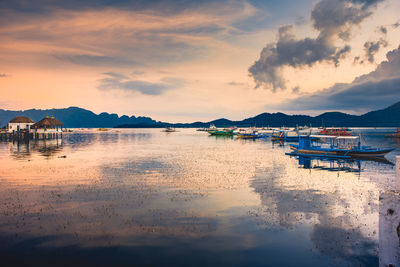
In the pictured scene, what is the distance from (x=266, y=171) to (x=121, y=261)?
26067 mm

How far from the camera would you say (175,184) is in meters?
26.0

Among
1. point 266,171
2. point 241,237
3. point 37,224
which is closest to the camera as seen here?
point 241,237

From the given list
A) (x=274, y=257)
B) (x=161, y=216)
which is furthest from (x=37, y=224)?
(x=274, y=257)

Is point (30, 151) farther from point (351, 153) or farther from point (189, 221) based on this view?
point (351, 153)

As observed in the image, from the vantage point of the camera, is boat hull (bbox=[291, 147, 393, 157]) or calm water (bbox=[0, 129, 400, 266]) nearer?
calm water (bbox=[0, 129, 400, 266])

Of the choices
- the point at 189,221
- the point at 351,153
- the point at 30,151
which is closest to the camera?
the point at 189,221

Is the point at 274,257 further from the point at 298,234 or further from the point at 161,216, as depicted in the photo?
the point at 161,216

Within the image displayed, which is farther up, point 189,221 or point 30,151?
point 30,151

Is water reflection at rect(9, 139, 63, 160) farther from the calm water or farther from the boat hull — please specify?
the boat hull

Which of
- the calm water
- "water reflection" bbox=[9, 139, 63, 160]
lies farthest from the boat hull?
"water reflection" bbox=[9, 139, 63, 160]

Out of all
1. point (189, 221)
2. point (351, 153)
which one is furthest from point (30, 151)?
point (351, 153)

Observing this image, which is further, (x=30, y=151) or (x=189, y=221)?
(x=30, y=151)

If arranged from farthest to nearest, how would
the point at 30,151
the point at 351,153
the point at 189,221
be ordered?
the point at 30,151
the point at 351,153
the point at 189,221

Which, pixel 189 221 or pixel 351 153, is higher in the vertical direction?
pixel 351 153
